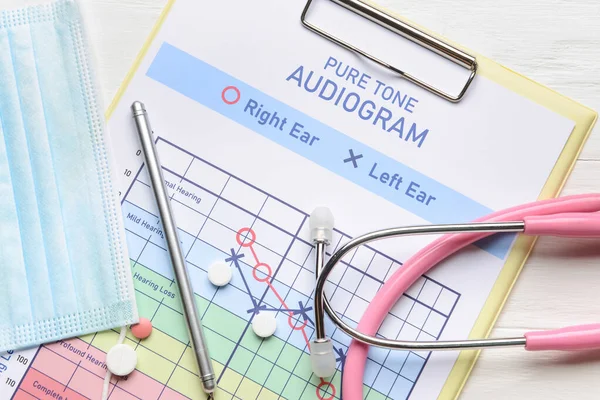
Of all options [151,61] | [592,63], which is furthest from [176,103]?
[592,63]

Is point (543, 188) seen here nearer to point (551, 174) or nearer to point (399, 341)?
point (551, 174)

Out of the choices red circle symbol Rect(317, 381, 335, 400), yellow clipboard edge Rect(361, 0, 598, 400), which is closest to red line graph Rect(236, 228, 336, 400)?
red circle symbol Rect(317, 381, 335, 400)

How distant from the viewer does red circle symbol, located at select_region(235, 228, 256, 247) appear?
34.1 inches

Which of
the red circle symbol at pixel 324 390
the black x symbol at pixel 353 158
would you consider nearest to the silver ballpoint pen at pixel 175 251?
the red circle symbol at pixel 324 390

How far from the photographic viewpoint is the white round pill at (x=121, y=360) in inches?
32.6

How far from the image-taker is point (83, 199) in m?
0.86

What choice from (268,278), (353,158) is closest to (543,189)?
(353,158)

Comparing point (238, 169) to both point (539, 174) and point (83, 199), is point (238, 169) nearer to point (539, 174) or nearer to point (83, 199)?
point (83, 199)

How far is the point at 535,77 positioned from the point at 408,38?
0.59ft

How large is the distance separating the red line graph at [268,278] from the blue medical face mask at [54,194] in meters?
0.16

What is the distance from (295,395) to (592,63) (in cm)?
59

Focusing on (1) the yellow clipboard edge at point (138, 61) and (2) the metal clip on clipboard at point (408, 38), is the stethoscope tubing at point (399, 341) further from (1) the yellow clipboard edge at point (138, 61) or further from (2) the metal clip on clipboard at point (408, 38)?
(1) the yellow clipboard edge at point (138, 61)

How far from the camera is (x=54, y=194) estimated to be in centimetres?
86

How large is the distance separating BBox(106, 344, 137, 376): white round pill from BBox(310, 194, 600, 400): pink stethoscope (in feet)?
0.75
